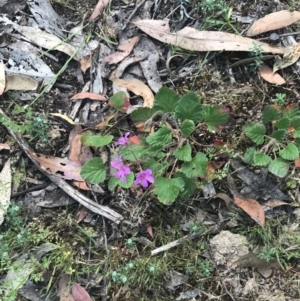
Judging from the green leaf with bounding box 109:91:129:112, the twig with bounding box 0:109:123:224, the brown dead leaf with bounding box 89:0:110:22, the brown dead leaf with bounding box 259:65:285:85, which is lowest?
the twig with bounding box 0:109:123:224

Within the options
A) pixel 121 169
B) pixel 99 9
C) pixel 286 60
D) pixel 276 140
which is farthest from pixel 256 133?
pixel 99 9

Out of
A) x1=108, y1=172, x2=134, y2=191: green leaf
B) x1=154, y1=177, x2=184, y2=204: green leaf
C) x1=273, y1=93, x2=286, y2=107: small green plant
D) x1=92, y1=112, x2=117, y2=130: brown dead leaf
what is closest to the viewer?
x1=154, y1=177, x2=184, y2=204: green leaf

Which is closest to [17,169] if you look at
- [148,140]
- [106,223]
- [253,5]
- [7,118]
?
[7,118]

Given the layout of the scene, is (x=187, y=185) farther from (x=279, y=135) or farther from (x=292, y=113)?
(x=292, y=113)

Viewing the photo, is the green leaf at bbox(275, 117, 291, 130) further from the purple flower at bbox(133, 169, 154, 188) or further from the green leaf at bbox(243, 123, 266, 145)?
the purple flower at bbox(133, 169, 154, 188)

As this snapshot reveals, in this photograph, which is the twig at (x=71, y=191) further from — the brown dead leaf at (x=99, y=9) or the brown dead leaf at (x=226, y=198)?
the brown dead leaf at (x=99, y=9)

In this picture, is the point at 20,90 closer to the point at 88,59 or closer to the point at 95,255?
the point at 88,59

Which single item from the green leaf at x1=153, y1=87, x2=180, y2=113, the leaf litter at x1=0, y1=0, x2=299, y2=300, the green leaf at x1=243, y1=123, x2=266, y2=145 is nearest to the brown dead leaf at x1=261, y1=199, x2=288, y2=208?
the leaf litter at x1=0, y1=0, x2=299, y2=300
